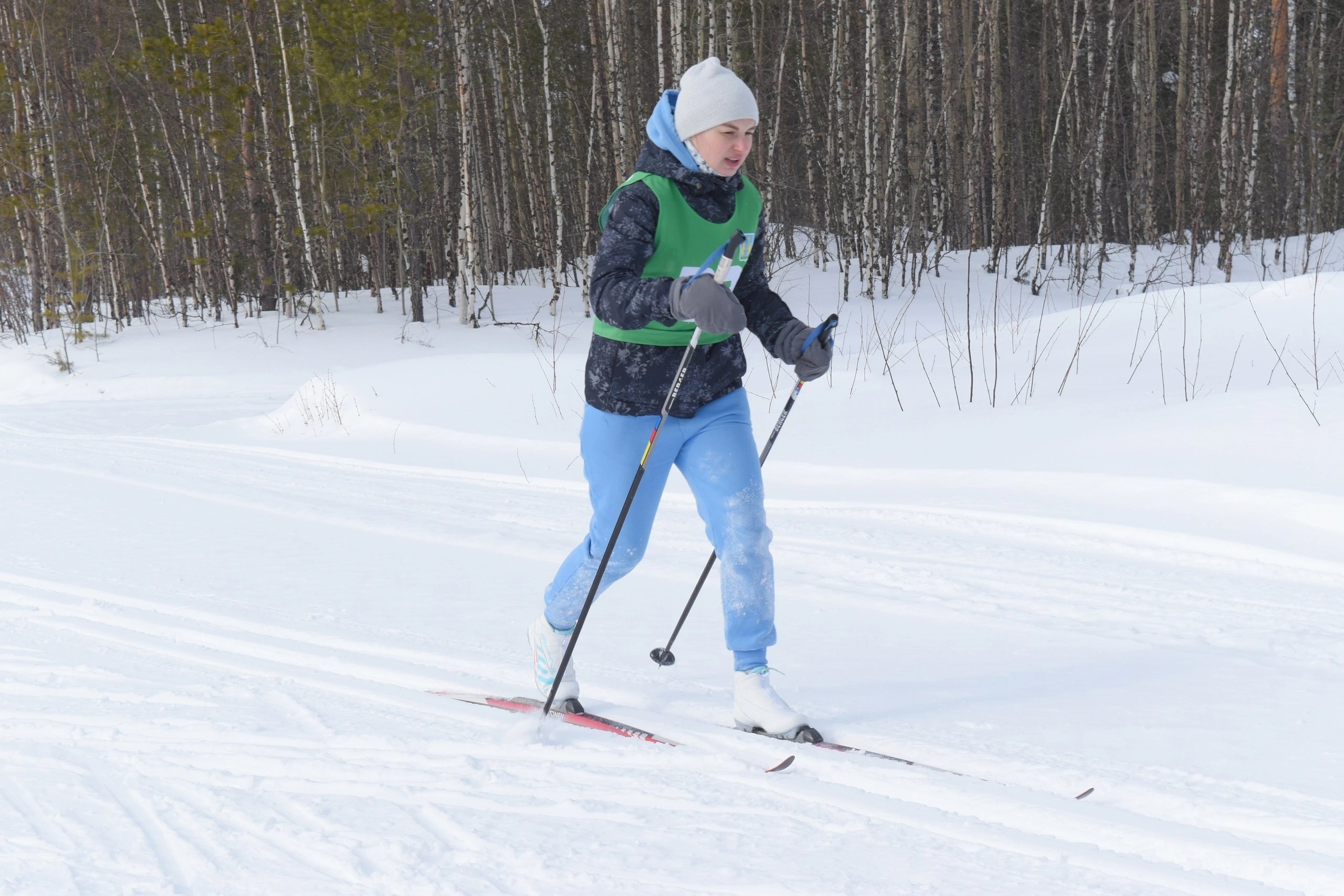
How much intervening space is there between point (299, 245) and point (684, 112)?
16.8 m

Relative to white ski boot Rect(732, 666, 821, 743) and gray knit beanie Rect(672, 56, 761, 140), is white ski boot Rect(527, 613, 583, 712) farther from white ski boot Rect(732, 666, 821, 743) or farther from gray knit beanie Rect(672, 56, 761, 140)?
gray knit beanie Rect(672, 56, 761, 140)

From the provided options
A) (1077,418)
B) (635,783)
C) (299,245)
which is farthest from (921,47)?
(635,783)

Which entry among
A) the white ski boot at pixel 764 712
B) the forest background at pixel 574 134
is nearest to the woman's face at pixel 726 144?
the white ski boot at pixel 764 712

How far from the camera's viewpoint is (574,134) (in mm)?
17891

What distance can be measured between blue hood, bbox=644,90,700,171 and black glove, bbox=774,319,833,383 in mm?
527

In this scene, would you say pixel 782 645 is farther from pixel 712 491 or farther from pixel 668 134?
pixel 668 134

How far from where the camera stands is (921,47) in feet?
57.9

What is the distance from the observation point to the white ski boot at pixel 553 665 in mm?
3229

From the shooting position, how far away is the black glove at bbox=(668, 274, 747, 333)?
246 centimetres

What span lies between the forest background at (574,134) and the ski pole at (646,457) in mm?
8663

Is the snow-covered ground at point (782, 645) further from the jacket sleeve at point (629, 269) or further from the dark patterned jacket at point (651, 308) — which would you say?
the jacket sleeve at point (629, 269)

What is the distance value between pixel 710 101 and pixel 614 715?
72.6 inches

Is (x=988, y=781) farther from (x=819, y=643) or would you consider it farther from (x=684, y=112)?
(x=684, y=112)

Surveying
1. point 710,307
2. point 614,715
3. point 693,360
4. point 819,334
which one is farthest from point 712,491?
point 614,715
